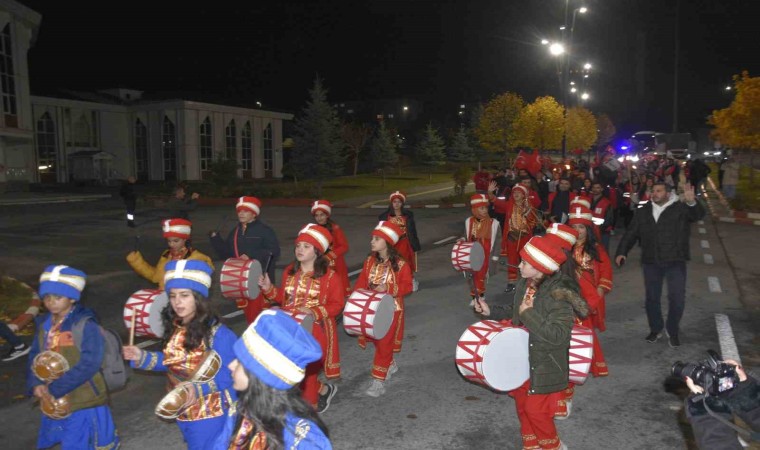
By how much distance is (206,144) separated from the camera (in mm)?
50906

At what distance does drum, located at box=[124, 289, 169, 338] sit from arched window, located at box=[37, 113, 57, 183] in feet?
156

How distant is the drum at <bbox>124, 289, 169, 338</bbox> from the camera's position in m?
4.89

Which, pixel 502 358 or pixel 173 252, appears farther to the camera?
pixel 173 252

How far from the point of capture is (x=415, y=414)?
18.1 feet

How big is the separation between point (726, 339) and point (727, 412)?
6.06 m

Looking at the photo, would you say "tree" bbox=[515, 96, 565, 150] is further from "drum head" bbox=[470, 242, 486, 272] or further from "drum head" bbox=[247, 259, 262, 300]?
"drum head" bbox=[247, 259, 262, 300]

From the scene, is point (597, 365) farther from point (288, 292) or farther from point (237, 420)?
point (237, 420)

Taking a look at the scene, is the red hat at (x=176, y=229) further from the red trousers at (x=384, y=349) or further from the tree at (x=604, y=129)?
the tree at (x=604, y=129)

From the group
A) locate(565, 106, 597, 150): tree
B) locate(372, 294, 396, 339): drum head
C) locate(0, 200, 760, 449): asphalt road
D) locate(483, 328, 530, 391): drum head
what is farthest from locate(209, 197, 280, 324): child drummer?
locate(565, 106, 597, 150): tree

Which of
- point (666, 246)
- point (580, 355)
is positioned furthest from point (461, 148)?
point (580, 355)

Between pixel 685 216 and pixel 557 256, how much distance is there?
4.01 meters

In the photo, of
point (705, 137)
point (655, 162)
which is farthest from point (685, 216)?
point (705, 137)

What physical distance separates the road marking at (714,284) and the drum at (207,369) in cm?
976

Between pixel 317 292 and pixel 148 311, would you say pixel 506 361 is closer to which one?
pixel 317 292
